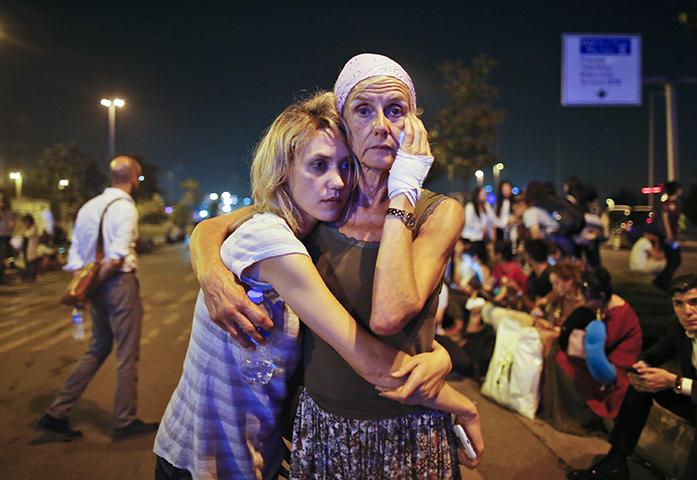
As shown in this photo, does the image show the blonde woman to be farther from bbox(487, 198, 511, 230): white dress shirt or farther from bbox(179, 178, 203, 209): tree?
bbox(179, 178, 203, 209): tree

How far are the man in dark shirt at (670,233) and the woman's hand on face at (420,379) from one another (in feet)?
27.2

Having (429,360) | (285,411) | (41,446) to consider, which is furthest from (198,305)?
(41,446)

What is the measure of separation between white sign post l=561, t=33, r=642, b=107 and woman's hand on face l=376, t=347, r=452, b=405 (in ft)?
42.0

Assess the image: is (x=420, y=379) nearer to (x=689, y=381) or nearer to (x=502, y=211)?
(x=689, y=381)

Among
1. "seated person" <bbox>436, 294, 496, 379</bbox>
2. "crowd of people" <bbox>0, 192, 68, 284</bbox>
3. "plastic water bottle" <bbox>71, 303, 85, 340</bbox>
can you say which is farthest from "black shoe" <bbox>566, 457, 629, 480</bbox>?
"crowd of people" <bbox>0, 192, 68, 284</bbox>

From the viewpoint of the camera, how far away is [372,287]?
167 cm

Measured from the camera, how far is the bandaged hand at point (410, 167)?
162 centimetres

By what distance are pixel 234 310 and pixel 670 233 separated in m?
9.14

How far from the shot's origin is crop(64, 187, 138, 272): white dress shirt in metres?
4.66

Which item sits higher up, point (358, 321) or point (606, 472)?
point (358, 321)

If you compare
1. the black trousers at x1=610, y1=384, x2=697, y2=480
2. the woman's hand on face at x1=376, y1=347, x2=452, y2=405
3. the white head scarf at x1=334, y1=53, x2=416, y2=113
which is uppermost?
the white head scarf at x1=334, y1=53, x2=416, y2=113

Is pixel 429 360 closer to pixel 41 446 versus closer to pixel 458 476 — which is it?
pixel 458 476

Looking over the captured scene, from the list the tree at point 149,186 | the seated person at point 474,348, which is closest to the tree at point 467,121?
the seated person at point 474,348

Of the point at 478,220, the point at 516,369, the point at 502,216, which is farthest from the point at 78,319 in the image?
the point at 502,216
